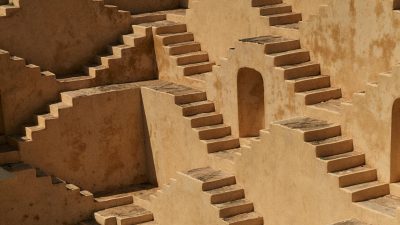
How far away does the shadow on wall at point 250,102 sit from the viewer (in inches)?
663

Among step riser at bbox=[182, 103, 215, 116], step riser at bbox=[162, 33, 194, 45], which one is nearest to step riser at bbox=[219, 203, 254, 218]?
step riser at bbox=[182, 103, 215, 116]

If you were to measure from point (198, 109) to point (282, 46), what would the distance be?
2017 millimetres

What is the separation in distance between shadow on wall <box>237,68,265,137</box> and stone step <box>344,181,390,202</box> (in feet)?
10.9

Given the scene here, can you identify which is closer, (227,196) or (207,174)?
(227,196)

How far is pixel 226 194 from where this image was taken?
15664 millimetres

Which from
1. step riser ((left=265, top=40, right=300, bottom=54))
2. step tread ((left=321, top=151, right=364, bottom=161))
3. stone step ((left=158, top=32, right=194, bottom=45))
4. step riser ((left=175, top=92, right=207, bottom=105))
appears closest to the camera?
step tread ((left=321, top=151, right=364, bottom=161))

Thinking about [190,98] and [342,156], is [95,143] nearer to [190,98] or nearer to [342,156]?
[190,98]

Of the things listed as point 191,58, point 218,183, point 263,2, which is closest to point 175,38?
point 191,58

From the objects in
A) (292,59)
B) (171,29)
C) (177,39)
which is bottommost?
(292,59)

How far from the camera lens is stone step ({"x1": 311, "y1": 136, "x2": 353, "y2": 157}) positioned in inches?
561

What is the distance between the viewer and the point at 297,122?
1497 cm

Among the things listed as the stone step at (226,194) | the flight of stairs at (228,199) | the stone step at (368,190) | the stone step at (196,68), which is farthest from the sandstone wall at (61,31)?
the stone step at (368,190)

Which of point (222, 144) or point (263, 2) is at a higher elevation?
point (263, 2)

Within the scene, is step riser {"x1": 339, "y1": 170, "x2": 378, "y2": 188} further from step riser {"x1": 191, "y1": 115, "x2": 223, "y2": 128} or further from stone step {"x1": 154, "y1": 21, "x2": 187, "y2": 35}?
stone step {"x1": 154, "y1": 21, "x2": 187, "y2": 35}
